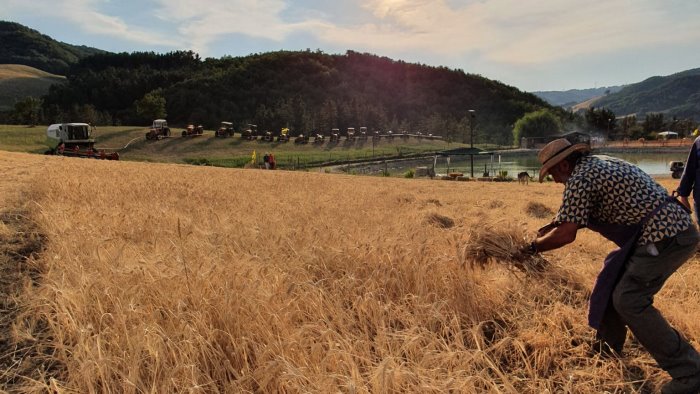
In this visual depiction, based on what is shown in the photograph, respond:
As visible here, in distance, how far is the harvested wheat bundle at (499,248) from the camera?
14.9 feet

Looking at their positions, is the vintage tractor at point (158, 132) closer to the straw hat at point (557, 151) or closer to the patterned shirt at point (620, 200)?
the straw hat at point (557, 151)

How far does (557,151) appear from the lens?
375cm

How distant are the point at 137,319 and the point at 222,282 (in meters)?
0.73

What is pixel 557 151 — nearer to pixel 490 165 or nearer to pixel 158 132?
pixel 490 165

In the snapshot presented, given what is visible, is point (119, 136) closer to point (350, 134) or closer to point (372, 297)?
point (350, 134)

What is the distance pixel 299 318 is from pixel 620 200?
8.77ft

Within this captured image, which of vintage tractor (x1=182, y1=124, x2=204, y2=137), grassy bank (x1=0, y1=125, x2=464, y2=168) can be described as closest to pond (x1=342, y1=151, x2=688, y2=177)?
grassy bank (x1=0, y1=125, x2=464, y2=168)

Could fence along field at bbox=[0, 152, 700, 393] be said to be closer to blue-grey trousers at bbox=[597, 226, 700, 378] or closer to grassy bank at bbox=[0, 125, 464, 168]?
blue-grey trousers at bbox=[597, 226, 700, 378]

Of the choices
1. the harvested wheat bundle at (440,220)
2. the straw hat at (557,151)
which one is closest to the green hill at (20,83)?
the harvested wheat bundle at (440,220)

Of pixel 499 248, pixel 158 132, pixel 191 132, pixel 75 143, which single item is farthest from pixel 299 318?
pixel 191 132

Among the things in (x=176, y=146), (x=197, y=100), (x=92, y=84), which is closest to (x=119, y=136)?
(x=176, y=146)

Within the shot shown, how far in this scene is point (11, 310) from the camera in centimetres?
354

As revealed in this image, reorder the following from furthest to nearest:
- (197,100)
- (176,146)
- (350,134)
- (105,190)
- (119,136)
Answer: (197,100), (350,134), (119,136), (176,146), (105,190)

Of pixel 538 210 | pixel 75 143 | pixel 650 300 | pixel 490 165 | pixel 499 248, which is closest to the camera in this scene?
pixel 650 300
